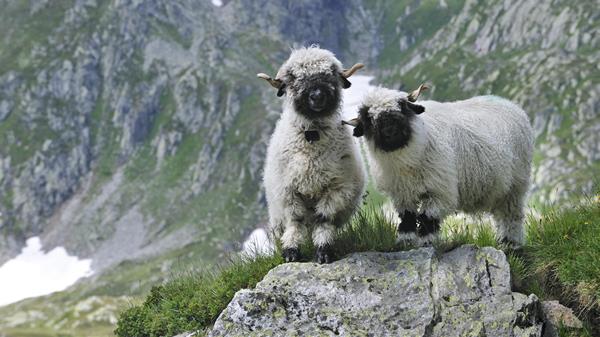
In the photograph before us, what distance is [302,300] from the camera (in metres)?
11.1

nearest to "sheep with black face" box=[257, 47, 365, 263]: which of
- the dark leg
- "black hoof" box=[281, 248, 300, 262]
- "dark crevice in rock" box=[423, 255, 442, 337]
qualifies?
"black hoof" box=[281, 248, 300, 262]

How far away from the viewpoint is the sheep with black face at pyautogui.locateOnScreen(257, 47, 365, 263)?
12.0 meters

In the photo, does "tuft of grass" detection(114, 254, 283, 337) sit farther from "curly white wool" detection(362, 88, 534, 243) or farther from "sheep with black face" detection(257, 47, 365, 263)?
"curly white wool" detection(362, 88, 534, 243)

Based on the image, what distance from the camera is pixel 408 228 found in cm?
1226

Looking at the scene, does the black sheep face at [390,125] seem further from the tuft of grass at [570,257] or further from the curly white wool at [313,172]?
the tuft of grass at [570,257]

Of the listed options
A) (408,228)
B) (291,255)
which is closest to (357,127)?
(408,228)

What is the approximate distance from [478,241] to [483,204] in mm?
1367

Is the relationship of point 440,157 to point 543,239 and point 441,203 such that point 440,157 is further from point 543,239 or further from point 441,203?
point 543,239

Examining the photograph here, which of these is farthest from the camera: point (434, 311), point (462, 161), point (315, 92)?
point (462, 161)

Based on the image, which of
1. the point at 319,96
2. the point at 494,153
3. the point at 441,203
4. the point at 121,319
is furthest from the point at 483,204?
the point at 121,319

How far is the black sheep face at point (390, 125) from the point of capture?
11.7 m

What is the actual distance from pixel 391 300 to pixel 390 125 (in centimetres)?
331

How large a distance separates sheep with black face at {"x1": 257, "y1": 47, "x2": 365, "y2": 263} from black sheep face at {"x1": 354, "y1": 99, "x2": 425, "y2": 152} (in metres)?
0.67

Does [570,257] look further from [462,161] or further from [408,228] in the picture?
[408,228]
